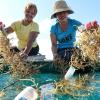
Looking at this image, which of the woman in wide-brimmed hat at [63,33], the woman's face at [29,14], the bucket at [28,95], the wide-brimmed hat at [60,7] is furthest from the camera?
the woman's face at [29,14]

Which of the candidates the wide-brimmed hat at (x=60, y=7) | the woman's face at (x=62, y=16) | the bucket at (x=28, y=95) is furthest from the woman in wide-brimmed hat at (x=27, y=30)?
the bucket at (x=28, y=95)

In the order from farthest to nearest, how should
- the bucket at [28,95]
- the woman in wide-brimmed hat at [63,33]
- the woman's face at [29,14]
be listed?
the woman's face at [29,14], the woman in wide-brimmed hat at [63,33], the bucket at [28,95]

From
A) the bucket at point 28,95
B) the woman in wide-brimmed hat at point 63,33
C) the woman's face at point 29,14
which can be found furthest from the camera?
the woman's face at point 29,14

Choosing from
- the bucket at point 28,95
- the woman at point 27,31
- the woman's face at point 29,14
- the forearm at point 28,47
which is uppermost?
the woman's face at point 29,14

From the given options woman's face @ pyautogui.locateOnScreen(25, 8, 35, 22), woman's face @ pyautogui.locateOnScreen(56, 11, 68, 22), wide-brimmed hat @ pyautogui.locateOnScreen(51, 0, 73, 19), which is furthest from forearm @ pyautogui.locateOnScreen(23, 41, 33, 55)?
Answer: woman's face @ pyautogui.locateOnScreen(56, 11, 68, 22)

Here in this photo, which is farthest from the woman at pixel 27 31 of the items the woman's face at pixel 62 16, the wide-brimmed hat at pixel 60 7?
the woman's face at pixel 62 16

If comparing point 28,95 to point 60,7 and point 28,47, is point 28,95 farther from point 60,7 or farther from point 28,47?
point 28,47

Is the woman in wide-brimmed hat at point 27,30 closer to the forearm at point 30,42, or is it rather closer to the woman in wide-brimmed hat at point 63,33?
the forearm at point 30,42

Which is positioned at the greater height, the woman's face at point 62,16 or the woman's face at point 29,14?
the woman's face at point 29,14

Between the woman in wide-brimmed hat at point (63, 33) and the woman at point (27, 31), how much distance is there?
1.36 feet

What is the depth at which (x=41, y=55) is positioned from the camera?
724cm

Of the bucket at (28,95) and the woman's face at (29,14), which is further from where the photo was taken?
the woman's face at (29,14)

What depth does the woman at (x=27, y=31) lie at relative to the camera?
6.16 metres

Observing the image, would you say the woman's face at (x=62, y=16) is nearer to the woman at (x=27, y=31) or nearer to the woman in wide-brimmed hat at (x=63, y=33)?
the woman in wide-brimmed hat at (x=63, y=33)
